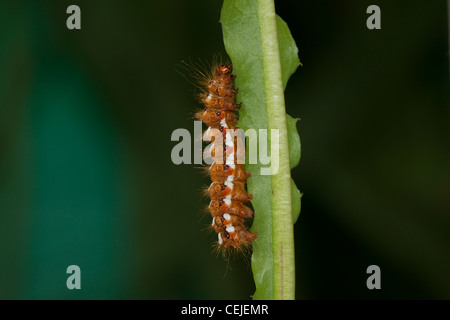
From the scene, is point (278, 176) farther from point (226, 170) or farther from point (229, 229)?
point (229, 229)

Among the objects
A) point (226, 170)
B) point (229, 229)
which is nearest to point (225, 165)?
point (226, 170)

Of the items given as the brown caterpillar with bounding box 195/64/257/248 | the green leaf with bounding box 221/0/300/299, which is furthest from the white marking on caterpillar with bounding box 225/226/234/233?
the green leaf with bounding box 221/0/300/299

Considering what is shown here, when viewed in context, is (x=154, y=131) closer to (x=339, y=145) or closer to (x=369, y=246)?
(x=339, y=145)

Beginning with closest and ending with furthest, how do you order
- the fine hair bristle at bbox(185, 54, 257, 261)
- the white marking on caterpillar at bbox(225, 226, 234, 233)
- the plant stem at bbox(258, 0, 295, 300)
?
the plant stem at bbox(258, 0, 295, 300)
the fine hair bristle at bbox(185, 54, 257, 261)
the white marking on caterpillar at bbox(225, 226, 234, 233)

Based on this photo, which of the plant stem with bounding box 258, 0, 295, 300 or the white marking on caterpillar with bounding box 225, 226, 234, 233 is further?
the white marking on caterpillar with bounding box 225, 226, 234, 233

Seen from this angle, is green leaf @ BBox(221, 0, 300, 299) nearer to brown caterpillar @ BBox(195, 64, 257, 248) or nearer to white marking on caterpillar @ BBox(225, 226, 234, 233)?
brown caterpillar @ BBox(195, 64, 257, 248)

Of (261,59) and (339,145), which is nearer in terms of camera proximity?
(261,59)
